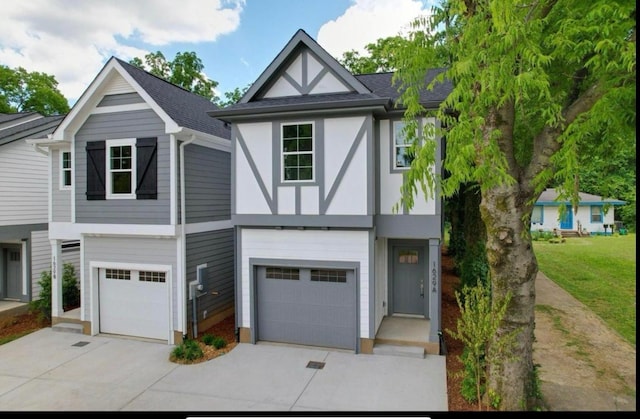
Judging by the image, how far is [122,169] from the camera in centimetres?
994

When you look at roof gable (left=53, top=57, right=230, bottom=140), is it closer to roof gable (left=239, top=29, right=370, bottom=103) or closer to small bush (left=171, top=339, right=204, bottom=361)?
roof gable (left=239, top=29, right=370, bottom=103)

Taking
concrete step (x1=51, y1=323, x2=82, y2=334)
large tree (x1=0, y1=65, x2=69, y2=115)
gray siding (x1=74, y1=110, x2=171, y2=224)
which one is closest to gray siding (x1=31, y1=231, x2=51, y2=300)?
concrete step (x1=51, y1=323, x2=82, y2=334)

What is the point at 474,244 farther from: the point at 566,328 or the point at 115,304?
the point at 115,304

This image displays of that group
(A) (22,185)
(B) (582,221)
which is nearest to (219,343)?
(A) (22,185)

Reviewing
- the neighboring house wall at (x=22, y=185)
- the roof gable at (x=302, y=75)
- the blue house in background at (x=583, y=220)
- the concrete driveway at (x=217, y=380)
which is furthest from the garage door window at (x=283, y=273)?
the blue house in background at (x=583, y=220)

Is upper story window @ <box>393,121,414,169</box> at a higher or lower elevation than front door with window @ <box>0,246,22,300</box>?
higher

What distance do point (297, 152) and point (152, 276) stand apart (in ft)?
16.9

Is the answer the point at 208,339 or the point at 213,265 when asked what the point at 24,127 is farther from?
the point at 208,339

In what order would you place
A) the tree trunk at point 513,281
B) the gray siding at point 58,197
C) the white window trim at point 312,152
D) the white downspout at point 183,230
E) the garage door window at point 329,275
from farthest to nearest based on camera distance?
the gray siding at point 58,197, the white downspout at point 183,230, the garage door window at point 329,275, the white window trim at point 312,152, the tree trunk at point 513,281

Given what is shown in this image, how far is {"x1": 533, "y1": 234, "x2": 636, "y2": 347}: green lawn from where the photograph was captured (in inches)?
443

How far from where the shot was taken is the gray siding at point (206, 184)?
32.8 ft

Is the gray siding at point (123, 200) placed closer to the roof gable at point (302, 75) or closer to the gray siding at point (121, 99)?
the gray siding at point (121, 99)

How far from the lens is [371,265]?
28.8 feet

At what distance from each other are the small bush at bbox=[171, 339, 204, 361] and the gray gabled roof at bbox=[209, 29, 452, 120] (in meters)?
5.53
